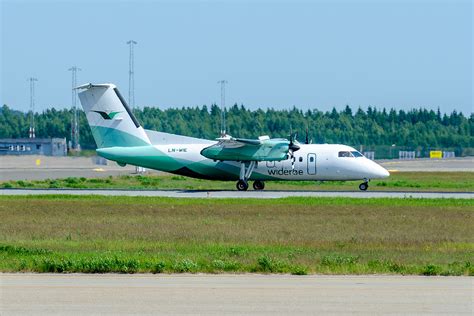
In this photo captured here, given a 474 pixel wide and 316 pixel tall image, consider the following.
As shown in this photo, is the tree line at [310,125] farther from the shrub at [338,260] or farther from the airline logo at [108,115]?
the shrub at [338,260]

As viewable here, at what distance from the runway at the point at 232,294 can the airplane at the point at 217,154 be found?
32.0 meters

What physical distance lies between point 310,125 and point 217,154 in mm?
109634

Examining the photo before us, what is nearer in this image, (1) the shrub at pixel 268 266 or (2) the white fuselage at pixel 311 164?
(1) the shrub at pixel 268 266

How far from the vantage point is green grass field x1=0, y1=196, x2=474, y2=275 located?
20500 millimetres

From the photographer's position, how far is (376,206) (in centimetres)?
4000

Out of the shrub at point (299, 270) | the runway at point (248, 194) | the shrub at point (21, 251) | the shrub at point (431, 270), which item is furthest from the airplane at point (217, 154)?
the shrub at point (431, 270)

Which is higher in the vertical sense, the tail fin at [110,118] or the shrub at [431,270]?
the tail fin at [110,118]

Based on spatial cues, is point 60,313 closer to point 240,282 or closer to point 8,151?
point 240,282

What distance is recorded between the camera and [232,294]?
634 inches

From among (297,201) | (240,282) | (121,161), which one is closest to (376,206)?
(297,201)

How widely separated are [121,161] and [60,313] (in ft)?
125

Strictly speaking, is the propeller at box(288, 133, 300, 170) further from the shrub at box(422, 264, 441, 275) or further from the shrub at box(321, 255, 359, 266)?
the shrub at box(422, 264, 441, 275)

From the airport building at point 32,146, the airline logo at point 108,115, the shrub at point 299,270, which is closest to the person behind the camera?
the shrub at point 299,270

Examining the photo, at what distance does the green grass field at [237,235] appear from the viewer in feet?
67.3
